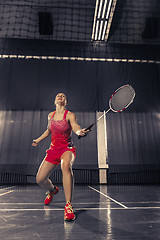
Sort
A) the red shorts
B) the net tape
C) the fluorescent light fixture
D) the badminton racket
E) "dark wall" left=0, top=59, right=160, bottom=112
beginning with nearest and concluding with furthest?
the red shorts
the badminton racket
the fluorescent light fixture
the net tape
"dark wall" left=0, top=59, right=160, bottom=112

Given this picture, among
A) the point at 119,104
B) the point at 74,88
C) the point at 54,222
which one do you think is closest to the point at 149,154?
the point at 74,88

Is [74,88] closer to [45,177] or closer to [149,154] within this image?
[149,154]

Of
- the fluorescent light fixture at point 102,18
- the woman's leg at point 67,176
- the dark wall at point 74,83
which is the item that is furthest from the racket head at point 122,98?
the fluorescent light fixture at point 102,18

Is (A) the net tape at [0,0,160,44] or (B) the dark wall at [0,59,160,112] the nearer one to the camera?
(A) the net tape at [0,0,160,44]

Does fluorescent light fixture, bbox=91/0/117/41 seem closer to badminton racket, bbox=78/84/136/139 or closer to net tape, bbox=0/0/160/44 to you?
net tape, bbox=0/0/160/44

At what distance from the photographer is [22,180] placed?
752cm

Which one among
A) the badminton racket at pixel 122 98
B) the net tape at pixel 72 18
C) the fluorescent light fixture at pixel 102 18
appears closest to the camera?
the badminton racket at pixel 122 98

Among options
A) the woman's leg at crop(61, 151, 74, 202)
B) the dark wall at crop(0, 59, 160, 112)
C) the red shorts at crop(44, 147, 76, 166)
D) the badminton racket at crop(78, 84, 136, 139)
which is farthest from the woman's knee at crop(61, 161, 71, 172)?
the dark wall at crop(0, 59, 160, 112)

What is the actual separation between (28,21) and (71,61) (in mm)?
2276

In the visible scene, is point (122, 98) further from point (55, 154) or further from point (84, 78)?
point (84, 78)

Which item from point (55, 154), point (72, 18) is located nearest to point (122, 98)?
point (55, 154)

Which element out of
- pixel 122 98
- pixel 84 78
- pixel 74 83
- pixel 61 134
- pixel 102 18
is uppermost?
pixel 102 18

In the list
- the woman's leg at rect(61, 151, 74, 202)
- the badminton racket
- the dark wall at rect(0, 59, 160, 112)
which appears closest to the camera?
the woman's leg at rect(61, 151, 74, 202)

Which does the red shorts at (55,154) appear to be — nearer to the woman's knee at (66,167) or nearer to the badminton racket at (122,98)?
the woman's knee at (66,167)
